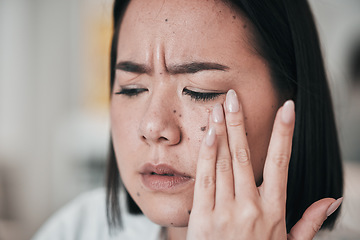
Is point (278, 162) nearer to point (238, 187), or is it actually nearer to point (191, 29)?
point (238, 187)

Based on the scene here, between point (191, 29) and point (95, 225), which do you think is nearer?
point (191, 29)

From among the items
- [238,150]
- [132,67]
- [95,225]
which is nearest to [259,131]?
[238,150]

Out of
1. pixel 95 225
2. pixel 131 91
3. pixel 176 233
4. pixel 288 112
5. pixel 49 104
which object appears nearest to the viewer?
Result: pixel 288 112

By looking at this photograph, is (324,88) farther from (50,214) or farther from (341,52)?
(50,214)

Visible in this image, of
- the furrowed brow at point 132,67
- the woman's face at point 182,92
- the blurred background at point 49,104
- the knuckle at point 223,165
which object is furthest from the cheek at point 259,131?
the blurred background at point 49,104

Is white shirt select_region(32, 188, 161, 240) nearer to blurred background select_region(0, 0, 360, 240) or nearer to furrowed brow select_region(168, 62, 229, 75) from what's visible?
furrowed brow select_region(168, 62, 229, 75)

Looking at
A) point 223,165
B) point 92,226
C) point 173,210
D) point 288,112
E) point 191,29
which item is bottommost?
point 92,226

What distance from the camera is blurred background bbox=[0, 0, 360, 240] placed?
2785 millimetres

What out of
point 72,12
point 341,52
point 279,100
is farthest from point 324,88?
point 72,12

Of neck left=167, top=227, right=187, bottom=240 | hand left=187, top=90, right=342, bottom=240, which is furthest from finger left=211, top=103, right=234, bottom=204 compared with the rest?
neck left=167, top=227, right=187, bottom=240

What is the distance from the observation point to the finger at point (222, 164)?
0.60 metres

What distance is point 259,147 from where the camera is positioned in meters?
0.71

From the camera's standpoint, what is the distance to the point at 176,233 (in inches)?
35.7

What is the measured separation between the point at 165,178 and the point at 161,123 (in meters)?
0.12
